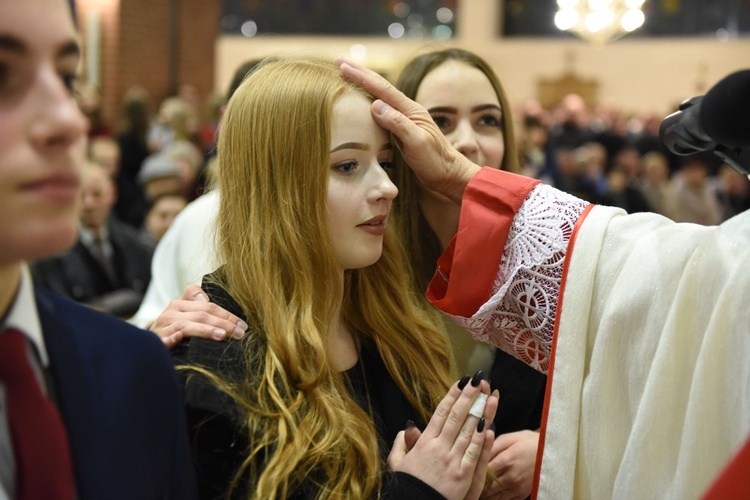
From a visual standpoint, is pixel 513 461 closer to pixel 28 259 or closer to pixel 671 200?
pixel 28 259

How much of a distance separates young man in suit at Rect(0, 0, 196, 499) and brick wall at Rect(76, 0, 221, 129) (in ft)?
24.6

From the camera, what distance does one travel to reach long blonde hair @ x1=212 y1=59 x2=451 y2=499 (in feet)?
4.66

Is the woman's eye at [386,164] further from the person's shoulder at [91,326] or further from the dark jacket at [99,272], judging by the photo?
the dark jacket at [99,272]

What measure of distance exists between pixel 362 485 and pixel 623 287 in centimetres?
53

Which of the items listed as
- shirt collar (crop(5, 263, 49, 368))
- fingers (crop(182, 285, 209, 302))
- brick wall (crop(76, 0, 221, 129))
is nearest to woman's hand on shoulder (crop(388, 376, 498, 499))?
fingers (crop(182, 285, 209, 302))

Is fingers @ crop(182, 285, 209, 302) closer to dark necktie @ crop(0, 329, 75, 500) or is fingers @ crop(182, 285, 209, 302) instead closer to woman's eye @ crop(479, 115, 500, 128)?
dark necktie @ crop(0, 329, 75, 500)

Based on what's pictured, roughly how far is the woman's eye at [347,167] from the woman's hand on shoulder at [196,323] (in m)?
0.33

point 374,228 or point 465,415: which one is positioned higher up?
point 374,228

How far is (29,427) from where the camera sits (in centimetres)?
90

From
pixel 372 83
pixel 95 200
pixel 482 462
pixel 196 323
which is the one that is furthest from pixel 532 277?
pixel 95 200

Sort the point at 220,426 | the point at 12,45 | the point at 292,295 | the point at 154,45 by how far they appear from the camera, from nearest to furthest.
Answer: the point at 12,45, the point at 220,426, the point at 292,295, the point at 154,45

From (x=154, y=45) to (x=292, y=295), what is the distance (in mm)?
8210

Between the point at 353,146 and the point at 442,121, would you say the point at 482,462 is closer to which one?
the point at 353,146

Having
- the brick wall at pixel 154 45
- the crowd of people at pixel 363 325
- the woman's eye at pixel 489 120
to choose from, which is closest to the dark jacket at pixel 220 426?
the crowd of people at pixel 363 325
